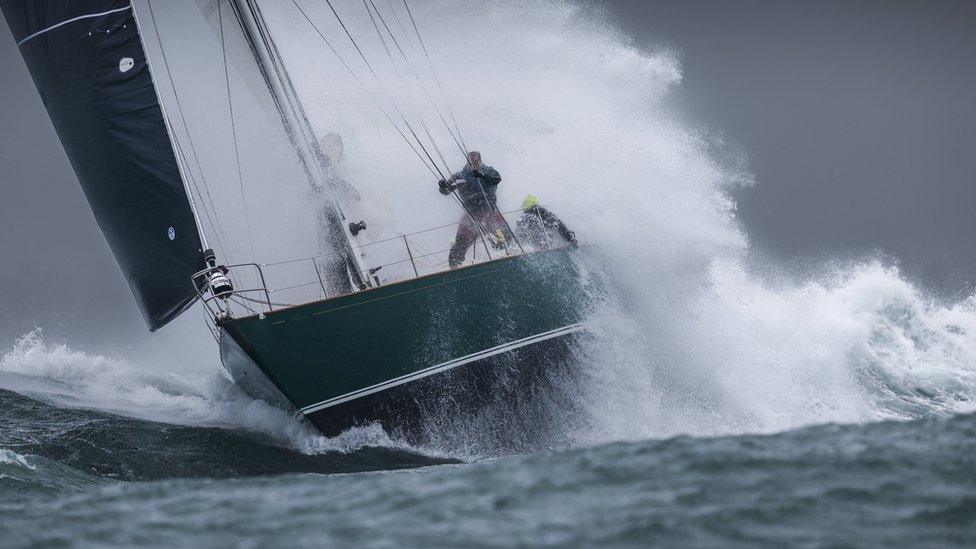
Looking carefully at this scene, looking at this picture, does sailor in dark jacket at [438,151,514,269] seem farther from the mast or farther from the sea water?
the mast

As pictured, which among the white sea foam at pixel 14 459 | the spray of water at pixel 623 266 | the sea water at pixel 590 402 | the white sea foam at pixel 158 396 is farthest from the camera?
the spray of water at pixel 623 266

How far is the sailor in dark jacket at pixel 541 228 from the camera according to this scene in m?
9.97

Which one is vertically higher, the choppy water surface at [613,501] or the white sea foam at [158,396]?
the white sea foam at [158,396]

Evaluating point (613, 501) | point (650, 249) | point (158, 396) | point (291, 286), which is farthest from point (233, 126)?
point (613, 501)

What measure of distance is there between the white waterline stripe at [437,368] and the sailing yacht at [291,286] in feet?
0.04

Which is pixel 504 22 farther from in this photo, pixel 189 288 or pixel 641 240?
pixel 189 288

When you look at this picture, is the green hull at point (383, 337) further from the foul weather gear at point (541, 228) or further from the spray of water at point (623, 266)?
the foul weather gear at point (541, 228)

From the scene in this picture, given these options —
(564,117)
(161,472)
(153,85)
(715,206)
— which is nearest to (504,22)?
(564,117)

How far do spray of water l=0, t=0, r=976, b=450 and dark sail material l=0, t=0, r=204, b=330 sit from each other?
1456mm

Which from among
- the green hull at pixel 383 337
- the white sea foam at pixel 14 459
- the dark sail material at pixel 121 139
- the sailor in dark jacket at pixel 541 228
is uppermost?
the dark sail material at pixel 121 139

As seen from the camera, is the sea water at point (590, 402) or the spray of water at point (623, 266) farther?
the spray of water at point (623, 266)

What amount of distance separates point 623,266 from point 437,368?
3483 mm

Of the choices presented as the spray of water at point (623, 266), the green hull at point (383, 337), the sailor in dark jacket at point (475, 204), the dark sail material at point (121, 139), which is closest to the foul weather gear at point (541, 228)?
the sailor in dark jacket at point (475, 204)

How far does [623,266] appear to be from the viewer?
10820 millimetres
